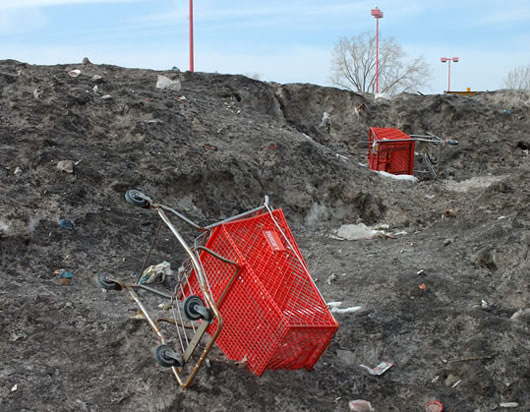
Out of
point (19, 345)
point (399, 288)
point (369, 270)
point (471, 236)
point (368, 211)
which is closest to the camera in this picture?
point (19, 345)

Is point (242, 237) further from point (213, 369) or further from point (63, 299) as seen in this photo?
point (63, 299)

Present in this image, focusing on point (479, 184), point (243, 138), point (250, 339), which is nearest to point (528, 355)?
point (250, 339)

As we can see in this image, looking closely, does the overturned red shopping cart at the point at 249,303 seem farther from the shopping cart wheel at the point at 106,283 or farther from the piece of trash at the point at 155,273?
the piece of trash at the point at 155,273

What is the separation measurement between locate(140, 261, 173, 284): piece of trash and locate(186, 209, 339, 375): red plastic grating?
4.83 feet

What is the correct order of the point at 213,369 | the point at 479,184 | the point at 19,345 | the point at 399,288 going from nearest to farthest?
the point at 213,369 → the point at 19,345 → the point at 399,288 → the point at 479,184

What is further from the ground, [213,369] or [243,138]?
[243,138]

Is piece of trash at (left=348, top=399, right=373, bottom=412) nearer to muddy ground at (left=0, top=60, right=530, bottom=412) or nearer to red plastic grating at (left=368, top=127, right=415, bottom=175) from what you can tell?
muddy ground at (left=0, top=60, right=530, bottom=412)

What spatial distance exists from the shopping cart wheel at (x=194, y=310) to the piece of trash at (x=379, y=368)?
4.56 ft

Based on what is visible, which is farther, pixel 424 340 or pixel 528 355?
pixel 424 340

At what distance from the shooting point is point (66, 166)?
232 inches

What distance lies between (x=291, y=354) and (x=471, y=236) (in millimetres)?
3201

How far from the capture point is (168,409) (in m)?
2.93

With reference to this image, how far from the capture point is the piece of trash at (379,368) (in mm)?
3561

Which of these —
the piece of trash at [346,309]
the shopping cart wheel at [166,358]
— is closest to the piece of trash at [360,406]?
the shopping cart wheel at [166,358]
